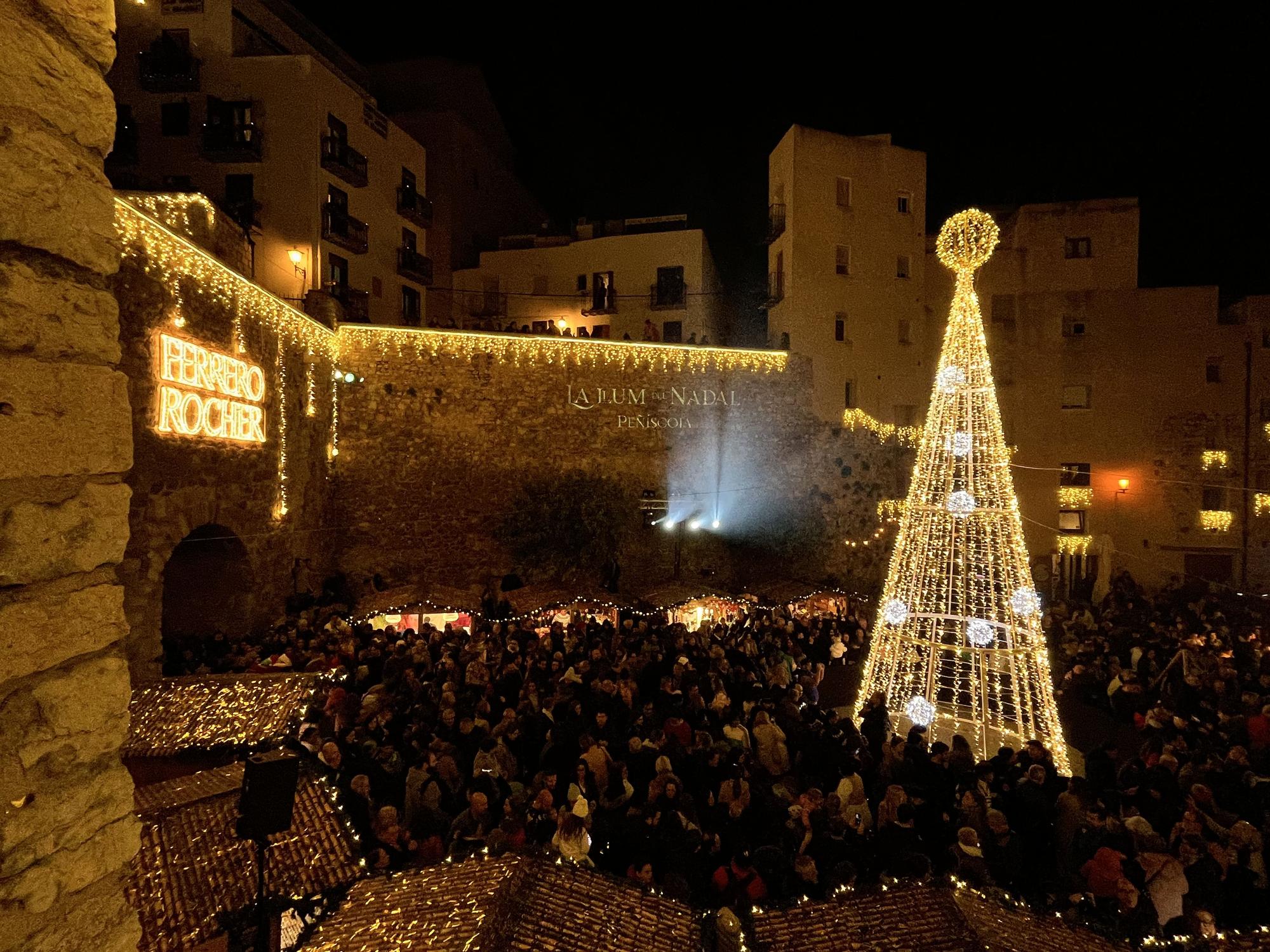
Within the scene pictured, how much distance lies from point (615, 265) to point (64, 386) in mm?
23556

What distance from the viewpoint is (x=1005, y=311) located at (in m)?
21.1

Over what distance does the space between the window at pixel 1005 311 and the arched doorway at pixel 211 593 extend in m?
20.4

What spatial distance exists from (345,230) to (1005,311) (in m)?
18.7

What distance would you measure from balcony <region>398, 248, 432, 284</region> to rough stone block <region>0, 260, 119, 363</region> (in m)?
21.6

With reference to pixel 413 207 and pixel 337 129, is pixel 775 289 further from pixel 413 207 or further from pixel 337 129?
pixel 337 129

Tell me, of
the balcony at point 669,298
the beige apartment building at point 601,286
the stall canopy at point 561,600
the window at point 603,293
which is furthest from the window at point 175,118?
the stall canopy at point 561,600

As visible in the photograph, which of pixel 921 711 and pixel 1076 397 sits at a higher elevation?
pixel 1076 397

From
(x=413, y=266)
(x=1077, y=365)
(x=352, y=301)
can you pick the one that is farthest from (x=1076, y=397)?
(x=352, y=301)

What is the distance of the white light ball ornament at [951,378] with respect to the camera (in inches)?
330

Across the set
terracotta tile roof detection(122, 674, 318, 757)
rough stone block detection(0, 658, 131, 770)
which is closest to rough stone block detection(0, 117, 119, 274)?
rough stone block detection(0, 658, 131, 770)

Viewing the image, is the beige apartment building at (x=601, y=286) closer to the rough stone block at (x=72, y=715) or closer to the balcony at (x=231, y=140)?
the balcony at (x=231, y=140)

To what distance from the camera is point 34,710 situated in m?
1.62

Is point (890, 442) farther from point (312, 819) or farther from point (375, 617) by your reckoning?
point (312, 819)

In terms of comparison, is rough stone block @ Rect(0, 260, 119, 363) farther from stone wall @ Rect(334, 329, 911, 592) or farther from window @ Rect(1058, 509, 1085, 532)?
window @ Rect(1058, 509, 1085, 532)
